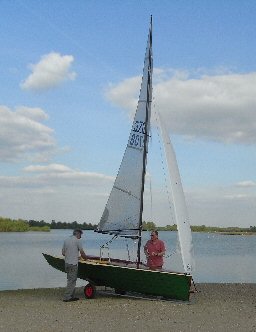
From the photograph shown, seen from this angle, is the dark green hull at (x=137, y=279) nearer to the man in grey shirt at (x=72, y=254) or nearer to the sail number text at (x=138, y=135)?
the man in grey shirt at (x=72, y=254)

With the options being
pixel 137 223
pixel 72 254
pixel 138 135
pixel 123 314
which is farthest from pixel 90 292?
pixel 138 135

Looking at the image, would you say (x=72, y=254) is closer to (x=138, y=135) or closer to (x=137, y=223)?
(x=137, y=223)

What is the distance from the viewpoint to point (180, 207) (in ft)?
54.5

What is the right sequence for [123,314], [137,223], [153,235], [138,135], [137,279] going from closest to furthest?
[123,314] → [137,279] → [153,235] → [137,223] → [138,135]

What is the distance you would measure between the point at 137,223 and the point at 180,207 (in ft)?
5.62

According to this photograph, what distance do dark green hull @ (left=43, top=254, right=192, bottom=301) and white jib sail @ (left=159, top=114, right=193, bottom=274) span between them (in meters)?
0.56

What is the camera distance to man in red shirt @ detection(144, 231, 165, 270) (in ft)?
56.5

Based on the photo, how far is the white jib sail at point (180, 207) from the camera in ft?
53.0

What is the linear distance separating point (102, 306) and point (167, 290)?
6.80ft

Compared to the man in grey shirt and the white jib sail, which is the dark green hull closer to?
the white jib sail

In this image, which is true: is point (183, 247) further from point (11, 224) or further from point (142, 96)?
point (11, 224)

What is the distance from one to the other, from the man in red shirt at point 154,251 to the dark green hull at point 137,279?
2.46ft

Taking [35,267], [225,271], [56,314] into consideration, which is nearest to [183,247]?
[56,314]

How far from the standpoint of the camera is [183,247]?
16.2 m
